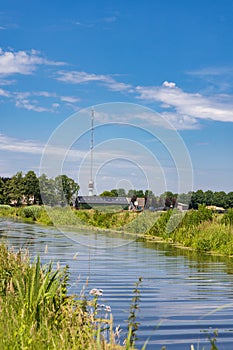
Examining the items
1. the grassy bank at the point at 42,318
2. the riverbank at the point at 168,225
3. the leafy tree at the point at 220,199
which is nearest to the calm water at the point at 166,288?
the grassy bank at the point at 42,318

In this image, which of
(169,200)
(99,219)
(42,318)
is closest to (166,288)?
(42,318)

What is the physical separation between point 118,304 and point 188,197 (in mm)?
27405

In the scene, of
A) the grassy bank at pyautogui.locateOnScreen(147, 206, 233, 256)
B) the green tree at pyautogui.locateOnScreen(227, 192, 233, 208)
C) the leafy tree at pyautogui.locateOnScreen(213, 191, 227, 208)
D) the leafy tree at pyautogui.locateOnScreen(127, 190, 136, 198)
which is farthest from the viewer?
the leafy tree at pyautogui.locateOnScreen(213, 191, 227, 208)

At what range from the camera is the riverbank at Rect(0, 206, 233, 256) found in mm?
25453

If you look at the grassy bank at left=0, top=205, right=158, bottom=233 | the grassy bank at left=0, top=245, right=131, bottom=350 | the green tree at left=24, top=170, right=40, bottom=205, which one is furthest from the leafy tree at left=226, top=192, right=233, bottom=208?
the grassy bank at left=0, top=245, right=131, bottom=350

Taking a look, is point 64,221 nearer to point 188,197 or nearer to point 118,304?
point 188,197

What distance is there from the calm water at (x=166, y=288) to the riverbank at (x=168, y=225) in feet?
5.41

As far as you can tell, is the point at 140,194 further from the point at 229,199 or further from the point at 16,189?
the point at 16,189

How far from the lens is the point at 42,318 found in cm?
618

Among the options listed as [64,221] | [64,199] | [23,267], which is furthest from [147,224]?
[23,267]

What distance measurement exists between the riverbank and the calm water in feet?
5.41

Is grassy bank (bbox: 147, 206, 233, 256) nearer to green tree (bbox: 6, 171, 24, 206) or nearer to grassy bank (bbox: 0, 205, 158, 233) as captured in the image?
grassy bank (bbox: 0, 205, 158, 233)

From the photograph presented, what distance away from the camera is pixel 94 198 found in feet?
134

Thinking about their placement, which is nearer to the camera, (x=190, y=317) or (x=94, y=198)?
(x=190, y=317)
